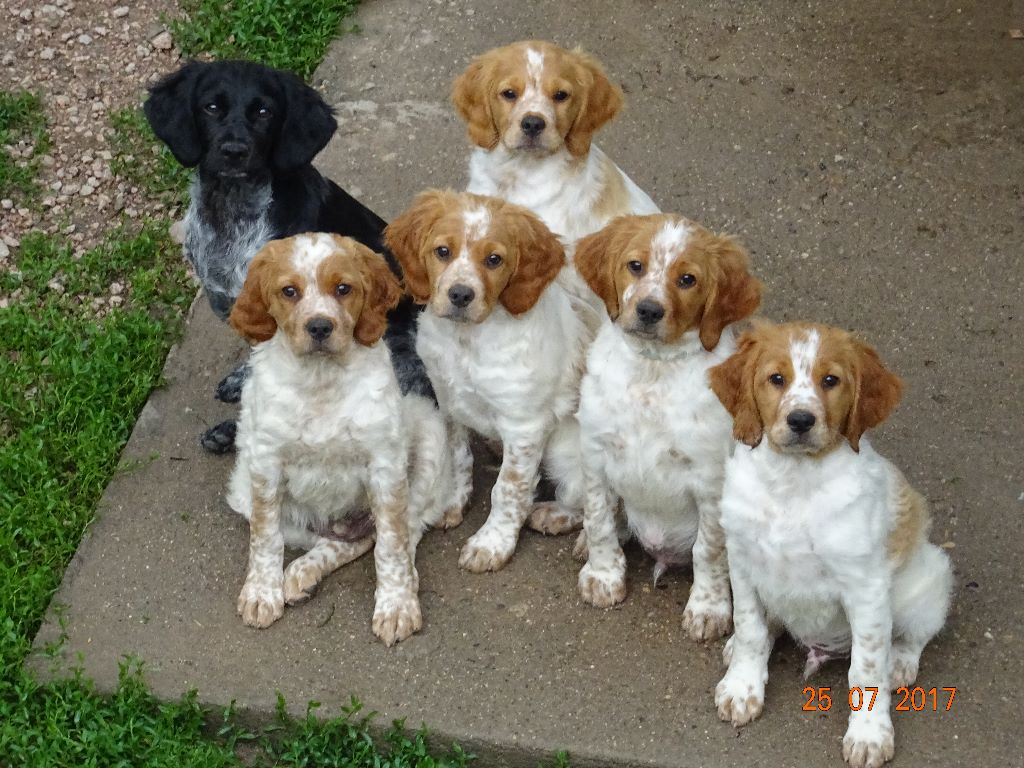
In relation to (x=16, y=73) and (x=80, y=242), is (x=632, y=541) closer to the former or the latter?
(x=80, y=242)

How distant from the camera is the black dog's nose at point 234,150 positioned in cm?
686

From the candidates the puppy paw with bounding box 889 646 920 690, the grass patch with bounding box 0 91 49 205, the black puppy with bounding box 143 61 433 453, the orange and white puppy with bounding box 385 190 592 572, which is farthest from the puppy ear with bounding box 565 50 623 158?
the grass patch with bounding box 0 91 49 205

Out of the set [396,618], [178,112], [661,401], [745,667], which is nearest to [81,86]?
[178,112]

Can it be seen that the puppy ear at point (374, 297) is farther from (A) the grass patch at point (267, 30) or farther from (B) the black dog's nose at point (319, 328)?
(A) the grass patch at point (267, 30)

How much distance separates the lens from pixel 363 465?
648 centimetres


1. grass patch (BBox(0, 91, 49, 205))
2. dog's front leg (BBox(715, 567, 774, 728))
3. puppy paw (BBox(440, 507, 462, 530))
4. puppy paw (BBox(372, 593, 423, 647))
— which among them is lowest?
grass patch (BBox(0, 91, 49, 205))

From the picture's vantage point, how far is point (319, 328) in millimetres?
5973

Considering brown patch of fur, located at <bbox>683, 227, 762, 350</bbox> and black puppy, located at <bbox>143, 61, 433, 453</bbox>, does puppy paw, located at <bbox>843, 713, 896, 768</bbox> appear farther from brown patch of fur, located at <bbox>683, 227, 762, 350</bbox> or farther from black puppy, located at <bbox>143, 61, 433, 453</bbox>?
black puppy, located at <bbox>143, 61, 433, 453</bbox>

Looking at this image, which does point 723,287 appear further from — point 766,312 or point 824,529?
point 766,312

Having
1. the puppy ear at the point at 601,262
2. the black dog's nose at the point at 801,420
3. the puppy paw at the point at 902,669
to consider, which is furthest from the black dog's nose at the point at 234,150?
the puppy paw at the point at 902,669

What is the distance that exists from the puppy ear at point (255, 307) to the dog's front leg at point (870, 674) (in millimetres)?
2359

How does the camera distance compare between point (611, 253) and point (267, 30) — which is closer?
point (611, 253)

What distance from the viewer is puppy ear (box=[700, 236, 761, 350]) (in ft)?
19.5

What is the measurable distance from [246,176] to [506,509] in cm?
187
